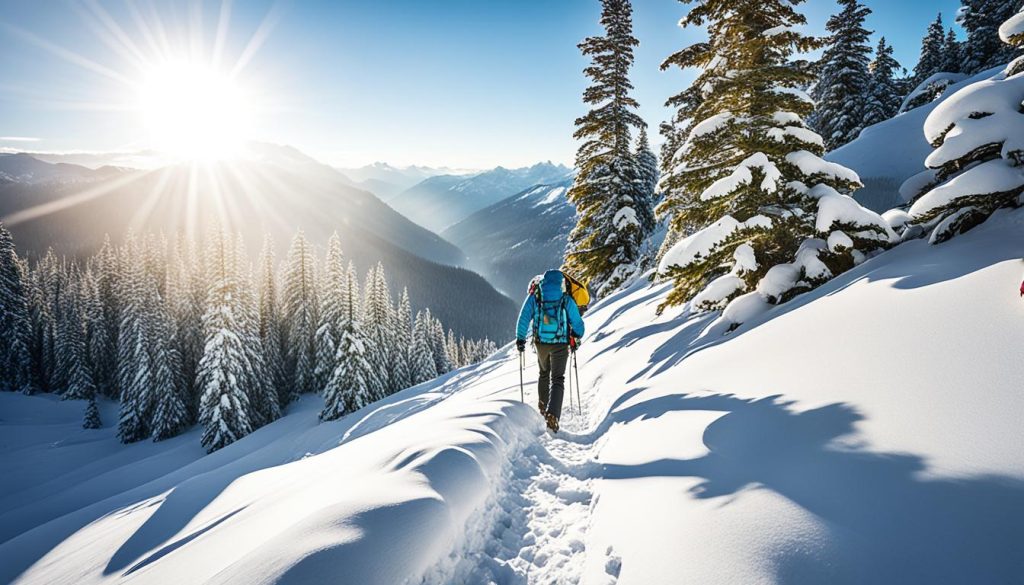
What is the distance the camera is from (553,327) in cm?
709

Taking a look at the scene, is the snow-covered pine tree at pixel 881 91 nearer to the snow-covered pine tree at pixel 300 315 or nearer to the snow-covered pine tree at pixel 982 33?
the snow-covered pine tree at pixel 982 33

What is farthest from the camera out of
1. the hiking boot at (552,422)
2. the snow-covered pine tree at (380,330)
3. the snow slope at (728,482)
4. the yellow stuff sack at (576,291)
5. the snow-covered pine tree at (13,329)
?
the snow-covered pine tree at (13,329)

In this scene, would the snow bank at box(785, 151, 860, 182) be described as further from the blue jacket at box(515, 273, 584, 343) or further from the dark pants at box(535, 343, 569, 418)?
the dark pants at box(535, 343, 569, 418)

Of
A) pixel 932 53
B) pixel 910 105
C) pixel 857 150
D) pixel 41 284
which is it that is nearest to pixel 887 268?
pixel 857 150

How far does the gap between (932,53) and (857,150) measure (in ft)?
94.5

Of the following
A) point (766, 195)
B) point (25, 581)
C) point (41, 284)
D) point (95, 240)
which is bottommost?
point (25, 581)

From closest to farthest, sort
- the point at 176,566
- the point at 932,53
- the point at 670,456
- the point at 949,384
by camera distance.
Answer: the point at 949,384
the point at 176,566
the point at 670,456
the point at 932,53

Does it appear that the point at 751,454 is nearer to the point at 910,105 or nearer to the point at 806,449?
the point at 806,449

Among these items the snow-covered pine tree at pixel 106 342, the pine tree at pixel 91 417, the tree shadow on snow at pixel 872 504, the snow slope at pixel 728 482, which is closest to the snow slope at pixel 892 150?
the snow slope at pixel 728 482

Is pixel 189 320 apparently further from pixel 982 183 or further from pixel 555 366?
pixel 982 183

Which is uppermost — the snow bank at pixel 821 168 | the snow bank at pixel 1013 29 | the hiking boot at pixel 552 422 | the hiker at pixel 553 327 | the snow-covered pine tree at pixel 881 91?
the snow-covered pine tree at pixel 881 91

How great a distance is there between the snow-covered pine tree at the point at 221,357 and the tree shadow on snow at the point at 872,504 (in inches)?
1244

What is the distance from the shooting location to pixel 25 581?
20.2 ft

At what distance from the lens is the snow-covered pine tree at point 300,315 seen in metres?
37.1
